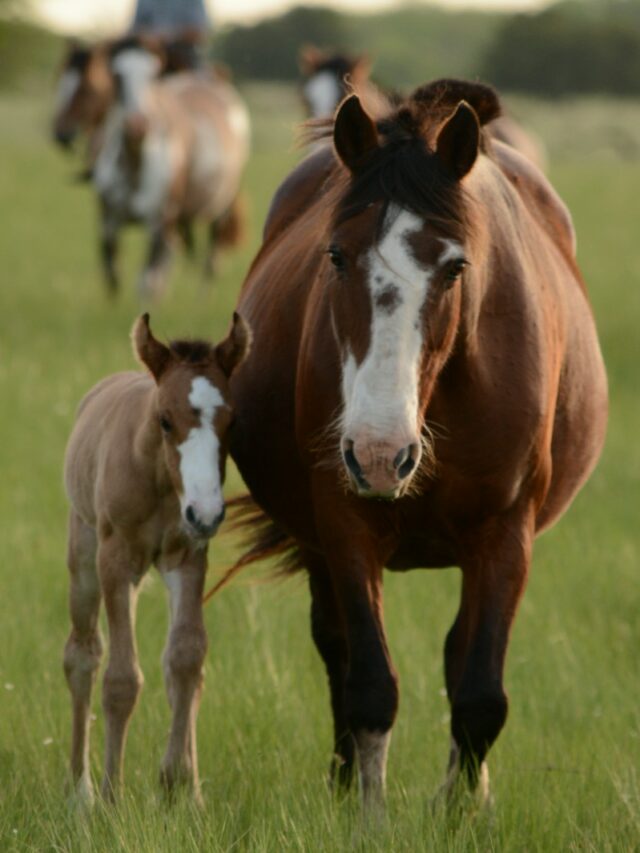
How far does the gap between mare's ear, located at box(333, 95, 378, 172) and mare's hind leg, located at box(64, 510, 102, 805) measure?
149cm

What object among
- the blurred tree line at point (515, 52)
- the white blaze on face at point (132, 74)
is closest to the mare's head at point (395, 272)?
the white blaze on face at point (132, 74)

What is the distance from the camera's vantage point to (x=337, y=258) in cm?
400

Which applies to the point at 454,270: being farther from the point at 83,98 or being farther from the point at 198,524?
the point at 83,98

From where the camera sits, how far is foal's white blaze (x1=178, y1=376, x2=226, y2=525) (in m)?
4.32

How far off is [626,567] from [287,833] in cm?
352

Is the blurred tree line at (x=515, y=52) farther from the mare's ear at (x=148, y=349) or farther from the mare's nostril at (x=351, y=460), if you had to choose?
the mare's nostril at (x=351, y=460)

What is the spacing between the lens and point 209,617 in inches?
255

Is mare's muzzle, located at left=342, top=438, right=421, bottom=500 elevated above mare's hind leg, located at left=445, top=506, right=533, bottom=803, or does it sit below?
above

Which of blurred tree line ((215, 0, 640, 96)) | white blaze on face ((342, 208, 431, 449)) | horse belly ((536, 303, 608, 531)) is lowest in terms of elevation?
blurred tree line ((215, 0, 640, 96))

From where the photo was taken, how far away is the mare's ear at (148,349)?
4629 mm

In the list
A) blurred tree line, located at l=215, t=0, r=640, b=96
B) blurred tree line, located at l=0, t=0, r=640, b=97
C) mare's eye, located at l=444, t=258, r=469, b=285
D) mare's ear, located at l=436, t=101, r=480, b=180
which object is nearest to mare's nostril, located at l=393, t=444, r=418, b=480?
mare's eye, located at l=444, t=258, r=469, b=285

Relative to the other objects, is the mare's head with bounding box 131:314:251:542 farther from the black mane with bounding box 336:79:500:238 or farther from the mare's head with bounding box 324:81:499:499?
the black mane with bounding box 336:79:500:238

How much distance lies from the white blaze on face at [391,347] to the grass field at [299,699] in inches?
37.0

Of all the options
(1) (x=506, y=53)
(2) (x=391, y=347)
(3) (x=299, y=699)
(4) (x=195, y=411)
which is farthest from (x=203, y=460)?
(1) (x=506, y=53)
